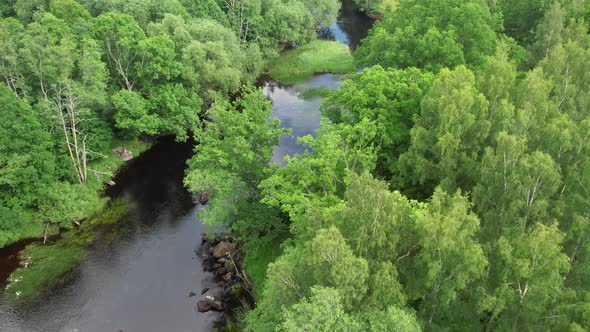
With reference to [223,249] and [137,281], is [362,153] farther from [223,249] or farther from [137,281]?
[137,281]

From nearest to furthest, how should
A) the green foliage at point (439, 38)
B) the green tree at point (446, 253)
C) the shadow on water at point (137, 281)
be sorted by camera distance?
the green tree at point (446, 253) → the shadow on water at point (137, 281) → the green foliage at point (439, 38)

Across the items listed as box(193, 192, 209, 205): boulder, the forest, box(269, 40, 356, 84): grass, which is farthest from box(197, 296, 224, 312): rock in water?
box(269, 40, 356, 84): grass

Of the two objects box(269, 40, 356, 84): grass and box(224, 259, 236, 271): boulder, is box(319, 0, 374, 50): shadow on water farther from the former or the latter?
box(224, 259, 236, 271): boulder

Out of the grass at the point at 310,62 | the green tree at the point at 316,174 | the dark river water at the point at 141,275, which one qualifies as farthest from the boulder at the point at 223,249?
the grass at the point at 310,62

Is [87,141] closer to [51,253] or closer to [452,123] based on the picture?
[51,253]

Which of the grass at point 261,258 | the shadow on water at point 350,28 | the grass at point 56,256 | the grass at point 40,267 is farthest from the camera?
the shadow on water at point 350,28

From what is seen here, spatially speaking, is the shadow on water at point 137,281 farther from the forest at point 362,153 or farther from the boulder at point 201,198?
the forest at point 362,153
